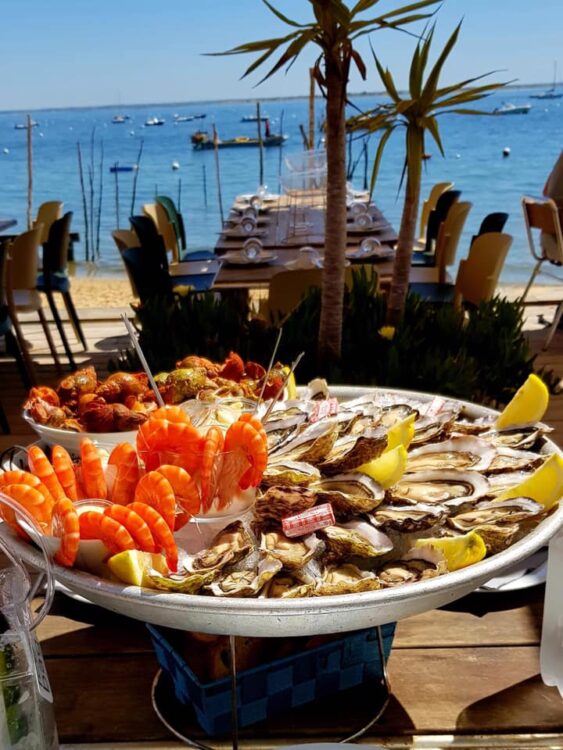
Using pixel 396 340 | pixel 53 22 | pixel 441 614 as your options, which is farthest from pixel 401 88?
pixel 53 22

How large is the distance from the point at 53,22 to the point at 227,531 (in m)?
82.9

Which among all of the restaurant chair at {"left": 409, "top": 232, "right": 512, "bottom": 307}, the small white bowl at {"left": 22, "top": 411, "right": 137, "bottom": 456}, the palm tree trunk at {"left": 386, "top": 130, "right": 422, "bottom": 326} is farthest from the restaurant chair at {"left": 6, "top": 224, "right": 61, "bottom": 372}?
the small white bowl at {"left": 22, "top": 411, "right": 137, "bottom": 456}

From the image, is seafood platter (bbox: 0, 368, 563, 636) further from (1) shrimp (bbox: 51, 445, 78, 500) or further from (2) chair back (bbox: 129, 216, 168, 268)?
(2) chair back (bbox: 129, 216, 168, 268)

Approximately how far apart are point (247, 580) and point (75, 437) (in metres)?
0.58

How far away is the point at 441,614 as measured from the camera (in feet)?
4.68

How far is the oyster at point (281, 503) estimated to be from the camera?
0.94m

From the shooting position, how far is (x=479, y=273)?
4.09 metres

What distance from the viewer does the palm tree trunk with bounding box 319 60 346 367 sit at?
2.27 metres

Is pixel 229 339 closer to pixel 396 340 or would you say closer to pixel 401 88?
pixel 396 340

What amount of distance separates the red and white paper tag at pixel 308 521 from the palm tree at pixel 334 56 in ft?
4.81

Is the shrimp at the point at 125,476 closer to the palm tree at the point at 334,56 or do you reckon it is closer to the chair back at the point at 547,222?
the palm tree at the point at 334,56

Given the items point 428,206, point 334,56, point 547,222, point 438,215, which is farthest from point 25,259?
point 428,206

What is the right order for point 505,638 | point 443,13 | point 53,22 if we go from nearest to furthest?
point 505,638, point 443,13, point 53,22

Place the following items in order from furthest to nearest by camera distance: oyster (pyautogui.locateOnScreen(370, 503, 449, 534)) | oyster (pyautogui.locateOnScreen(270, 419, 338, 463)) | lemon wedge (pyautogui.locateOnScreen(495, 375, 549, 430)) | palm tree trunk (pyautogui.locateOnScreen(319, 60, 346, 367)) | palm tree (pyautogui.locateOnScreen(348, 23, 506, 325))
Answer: palm tree (pyautogui.locateOnScreen(348, 23, 506, 325)) < palm tree trunk (pyautogui.locateOnScreen(319, 60, 346, 367)) < lemon wedge (pyautogui.locateOnScreen(495, 375, 549, 430)) < oyster (pyautogui.locateOnScreen(270, 419, 338, 463)) < oyster (pyautogui.locateOnScreen(370, 503, 449, 534))
